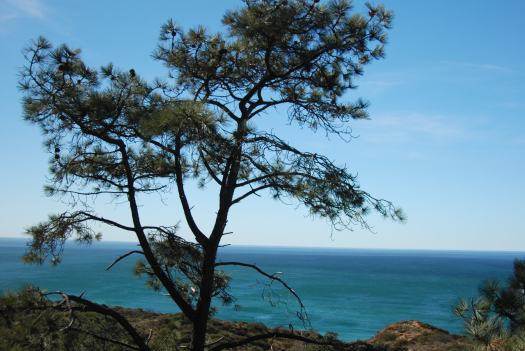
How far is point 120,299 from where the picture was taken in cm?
4247

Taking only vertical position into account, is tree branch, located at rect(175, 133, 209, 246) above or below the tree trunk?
above

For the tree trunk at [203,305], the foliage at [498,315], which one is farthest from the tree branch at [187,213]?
the foliage at [498,315]

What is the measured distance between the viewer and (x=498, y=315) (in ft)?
16.4

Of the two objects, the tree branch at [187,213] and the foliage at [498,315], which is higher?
the tree branch at [187,213]

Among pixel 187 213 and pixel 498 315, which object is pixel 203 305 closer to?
pixel 187 213

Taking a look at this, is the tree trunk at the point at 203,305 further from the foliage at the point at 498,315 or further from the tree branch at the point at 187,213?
the foliage at the point at 498,315

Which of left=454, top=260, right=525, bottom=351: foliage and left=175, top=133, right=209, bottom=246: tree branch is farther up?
left=175, top=133, right=209, bottom=246: tree branch

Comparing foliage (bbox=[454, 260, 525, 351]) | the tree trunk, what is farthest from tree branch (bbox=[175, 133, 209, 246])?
foliage (bbox=[454, 260, 525, 351])

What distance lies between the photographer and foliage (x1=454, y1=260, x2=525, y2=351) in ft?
12.3

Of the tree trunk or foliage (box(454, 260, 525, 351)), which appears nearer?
foliage (box(454, 260, 525, 351))

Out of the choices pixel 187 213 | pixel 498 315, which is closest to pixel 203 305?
pixel 187 213

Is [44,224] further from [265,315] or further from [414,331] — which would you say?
[265,315]

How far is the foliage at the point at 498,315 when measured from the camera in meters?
3.76

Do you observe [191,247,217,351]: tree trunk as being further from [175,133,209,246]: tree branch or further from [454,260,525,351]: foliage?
[454,260,525,351]: foliage
